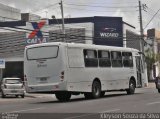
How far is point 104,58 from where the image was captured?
30203 millimetres

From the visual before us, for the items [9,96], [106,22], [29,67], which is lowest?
[9,96]

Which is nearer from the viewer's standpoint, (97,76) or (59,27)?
(97,76)

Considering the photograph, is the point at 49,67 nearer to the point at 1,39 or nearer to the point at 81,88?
the point at 81,88

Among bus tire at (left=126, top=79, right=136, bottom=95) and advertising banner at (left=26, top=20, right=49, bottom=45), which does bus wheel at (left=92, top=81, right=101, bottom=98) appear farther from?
advertising banner at (left=26, top=20, right=49, bottom=45)

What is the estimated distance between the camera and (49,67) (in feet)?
87.5

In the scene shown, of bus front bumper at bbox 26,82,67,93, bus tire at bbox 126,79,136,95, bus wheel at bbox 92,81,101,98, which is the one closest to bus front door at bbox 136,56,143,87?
bus tire at bbox 126,79,136,95

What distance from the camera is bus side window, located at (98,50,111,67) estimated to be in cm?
2972

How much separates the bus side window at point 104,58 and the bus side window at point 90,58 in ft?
1.63

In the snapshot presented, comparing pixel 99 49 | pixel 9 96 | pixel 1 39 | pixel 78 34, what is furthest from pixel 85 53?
pixel 1 39

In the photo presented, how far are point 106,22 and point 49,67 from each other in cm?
3979

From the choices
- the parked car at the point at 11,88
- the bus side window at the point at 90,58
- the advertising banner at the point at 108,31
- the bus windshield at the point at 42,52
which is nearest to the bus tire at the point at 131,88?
the bus side window at the point at 90,58

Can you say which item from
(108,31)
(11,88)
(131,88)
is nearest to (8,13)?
(108,31)

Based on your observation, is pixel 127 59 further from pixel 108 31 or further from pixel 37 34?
pixel 108 31

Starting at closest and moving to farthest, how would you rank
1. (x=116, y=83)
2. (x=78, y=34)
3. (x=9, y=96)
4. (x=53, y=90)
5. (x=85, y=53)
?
(x=53, y=90), (x=85, y=53), (x=116, y=83), (x=9, y=96), (x=78, y=34)
